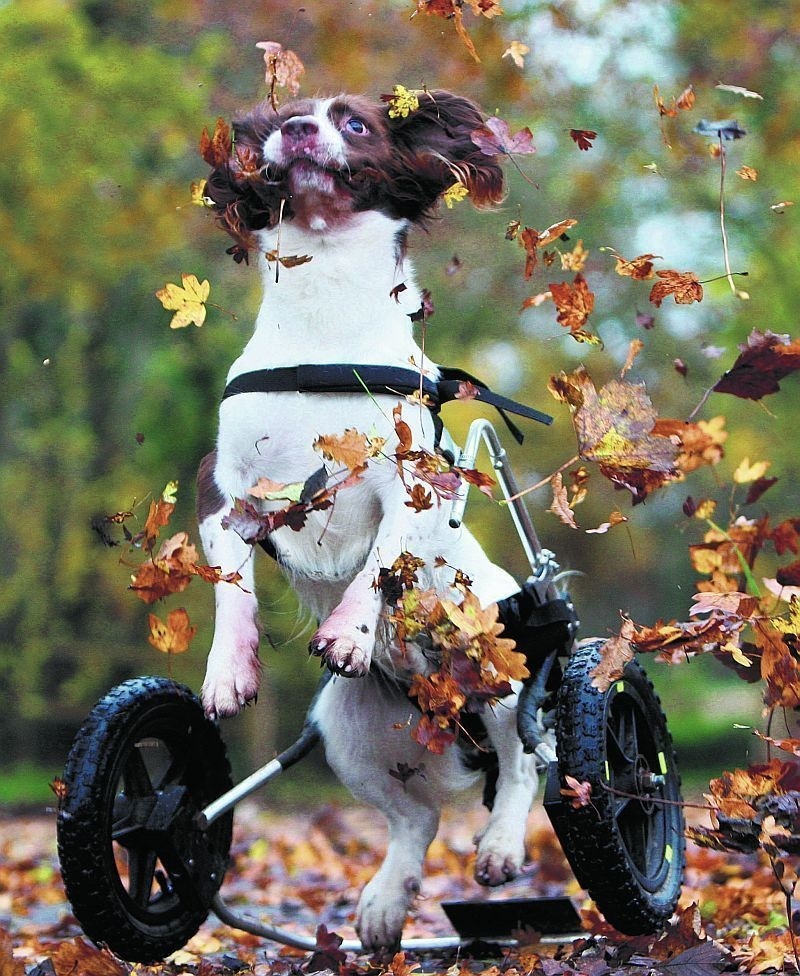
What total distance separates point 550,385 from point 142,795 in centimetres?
143

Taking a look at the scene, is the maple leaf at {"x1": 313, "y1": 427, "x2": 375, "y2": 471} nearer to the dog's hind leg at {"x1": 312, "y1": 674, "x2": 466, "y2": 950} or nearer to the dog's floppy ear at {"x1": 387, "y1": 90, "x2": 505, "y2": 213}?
the dog's floppy ear at {"x1": 387, "y1": 90, "x2": 505, "y2": 213}

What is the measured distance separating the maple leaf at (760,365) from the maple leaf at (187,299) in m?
1.20

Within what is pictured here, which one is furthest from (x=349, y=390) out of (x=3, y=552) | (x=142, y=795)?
(x=3, y=552)

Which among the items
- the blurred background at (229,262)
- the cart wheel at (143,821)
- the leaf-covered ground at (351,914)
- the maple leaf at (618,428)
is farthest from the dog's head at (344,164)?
the blurred background at (229,262)

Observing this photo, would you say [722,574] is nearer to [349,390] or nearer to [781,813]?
[781,813]

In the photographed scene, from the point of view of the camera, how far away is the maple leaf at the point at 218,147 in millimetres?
2852

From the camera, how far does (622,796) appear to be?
2945 millimetres

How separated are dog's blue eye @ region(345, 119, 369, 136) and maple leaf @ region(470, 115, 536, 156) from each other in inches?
10.0

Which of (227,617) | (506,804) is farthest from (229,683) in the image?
(506,804)

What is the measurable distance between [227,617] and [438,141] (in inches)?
48.8

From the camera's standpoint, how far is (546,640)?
3197 millimetres

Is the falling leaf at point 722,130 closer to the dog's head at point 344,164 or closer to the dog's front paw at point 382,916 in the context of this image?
the dog's head at point 344,164

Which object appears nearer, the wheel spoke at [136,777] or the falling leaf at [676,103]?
the falling leaf at [676,103]

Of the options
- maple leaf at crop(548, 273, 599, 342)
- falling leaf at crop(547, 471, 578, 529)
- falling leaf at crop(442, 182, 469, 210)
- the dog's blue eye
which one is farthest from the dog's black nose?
falling leaf at crop(547, 471, 578, 529)
